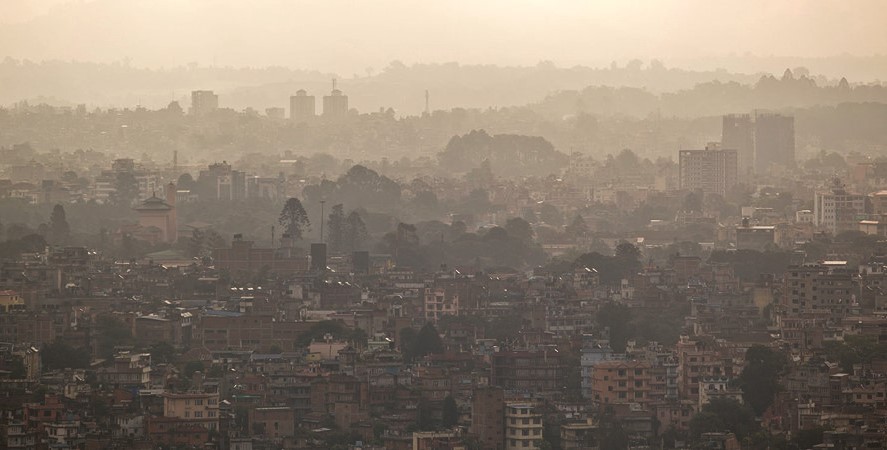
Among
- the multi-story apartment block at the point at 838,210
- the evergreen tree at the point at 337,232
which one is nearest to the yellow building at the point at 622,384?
the evergreen tree at the point at 337,232

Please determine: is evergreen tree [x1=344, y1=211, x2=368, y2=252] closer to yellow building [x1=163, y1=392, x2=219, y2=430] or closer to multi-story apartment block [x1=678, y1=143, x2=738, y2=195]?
multi-story apartment block [x1=678, y1=143, x2=738, y2=195]

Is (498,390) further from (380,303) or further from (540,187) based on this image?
(540,187)

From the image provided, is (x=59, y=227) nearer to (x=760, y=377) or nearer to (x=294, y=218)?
(x=294, y=218)

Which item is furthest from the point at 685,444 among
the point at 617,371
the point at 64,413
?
the point at 64,413

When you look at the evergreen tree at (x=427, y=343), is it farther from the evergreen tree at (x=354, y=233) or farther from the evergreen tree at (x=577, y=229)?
the evergreen tree at (x=577, y=229)

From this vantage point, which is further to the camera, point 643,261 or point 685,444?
point 643,261

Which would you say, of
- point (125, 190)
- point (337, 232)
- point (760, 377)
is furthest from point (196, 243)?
point (760, 377)
